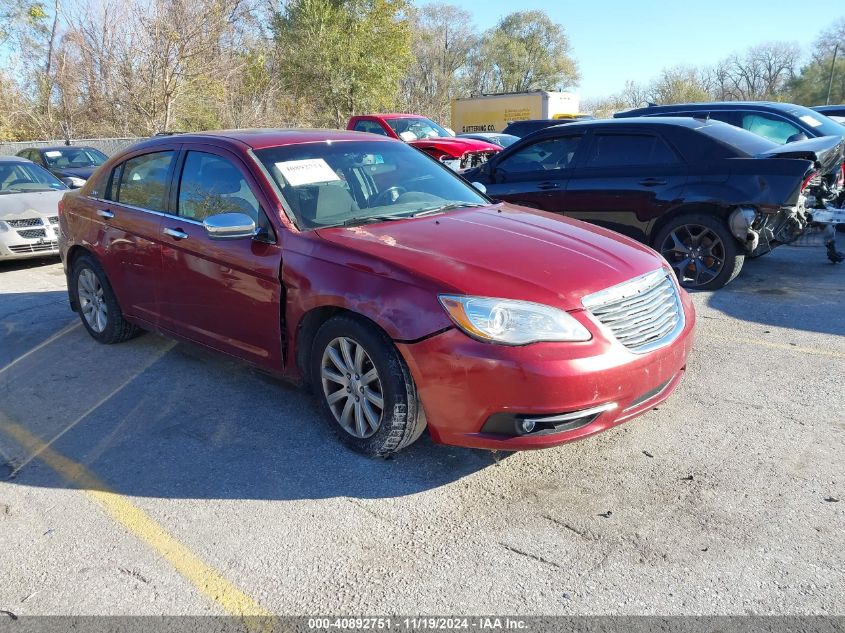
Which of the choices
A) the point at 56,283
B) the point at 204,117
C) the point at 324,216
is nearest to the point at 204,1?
the point at 204,117

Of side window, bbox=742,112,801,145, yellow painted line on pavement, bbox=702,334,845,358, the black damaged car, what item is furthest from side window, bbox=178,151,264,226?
side window, bbox=742,112,801,145

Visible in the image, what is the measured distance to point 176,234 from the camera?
4.46m

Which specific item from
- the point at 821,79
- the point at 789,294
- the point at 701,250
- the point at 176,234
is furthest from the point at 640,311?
the point at 821,79

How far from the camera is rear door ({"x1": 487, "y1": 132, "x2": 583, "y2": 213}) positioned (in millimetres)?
7477

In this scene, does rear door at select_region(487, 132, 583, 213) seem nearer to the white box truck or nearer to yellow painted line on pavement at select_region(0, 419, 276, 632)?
yellow painted line on pavement at select_region(0, 419, 276, 632)

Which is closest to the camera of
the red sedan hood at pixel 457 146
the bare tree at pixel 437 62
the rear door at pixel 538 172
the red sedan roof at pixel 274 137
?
the red sedan roof at pixel 274 137

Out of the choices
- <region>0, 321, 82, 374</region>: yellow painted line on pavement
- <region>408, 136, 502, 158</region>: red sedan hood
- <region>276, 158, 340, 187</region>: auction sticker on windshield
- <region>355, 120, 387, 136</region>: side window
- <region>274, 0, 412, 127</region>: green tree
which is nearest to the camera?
<region>276, 158, 340, 187</region>: auction sticker on windshield

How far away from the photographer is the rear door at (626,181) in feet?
22.2

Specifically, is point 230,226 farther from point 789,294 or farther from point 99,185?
point 789,294

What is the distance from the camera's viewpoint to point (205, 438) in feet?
12.8

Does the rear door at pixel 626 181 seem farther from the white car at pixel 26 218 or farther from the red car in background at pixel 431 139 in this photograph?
the red car in background at pixel 431 139

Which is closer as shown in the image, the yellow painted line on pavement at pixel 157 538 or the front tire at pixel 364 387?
the yellow painted line on pavement at pixel 157 538

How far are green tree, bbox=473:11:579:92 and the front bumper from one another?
62230 millimetres

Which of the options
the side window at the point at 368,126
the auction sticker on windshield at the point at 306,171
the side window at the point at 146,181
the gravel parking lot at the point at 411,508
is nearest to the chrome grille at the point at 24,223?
the side window at the point at 146,181
